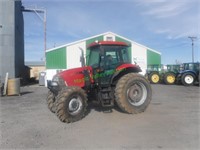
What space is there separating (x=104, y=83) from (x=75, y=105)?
1.32m

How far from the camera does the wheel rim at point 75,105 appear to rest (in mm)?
6461

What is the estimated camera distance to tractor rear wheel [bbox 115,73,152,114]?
7.18 meters

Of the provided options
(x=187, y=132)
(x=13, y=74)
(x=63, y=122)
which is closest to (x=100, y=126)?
(x=63, y=122)

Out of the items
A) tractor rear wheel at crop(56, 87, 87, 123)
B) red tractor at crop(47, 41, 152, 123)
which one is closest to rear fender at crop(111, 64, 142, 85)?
red tractor at crop(47, 41, 152, 123)

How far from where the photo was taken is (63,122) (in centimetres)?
648

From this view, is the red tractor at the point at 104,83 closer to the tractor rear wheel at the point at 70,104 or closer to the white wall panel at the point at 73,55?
the tractor rear wheel at the point at 70,104

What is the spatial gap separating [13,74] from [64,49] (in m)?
6.82

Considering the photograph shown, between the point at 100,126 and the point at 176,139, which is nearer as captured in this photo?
the point at 176,139

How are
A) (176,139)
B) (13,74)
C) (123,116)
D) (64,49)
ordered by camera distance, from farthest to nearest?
(64,49) → (13,74) → (123,116) → (176,139)

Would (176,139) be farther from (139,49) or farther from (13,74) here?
(139,49)

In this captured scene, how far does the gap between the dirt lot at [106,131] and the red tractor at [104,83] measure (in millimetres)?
395

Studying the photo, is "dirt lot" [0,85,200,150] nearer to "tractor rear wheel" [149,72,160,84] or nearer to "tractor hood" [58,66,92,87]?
"tractor hood" [58,66,92,87]

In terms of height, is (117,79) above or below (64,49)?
below

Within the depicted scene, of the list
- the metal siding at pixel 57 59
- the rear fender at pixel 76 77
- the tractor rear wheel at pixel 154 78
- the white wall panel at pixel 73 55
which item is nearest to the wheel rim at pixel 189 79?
the tractor rear wheel at pixel 154 78
